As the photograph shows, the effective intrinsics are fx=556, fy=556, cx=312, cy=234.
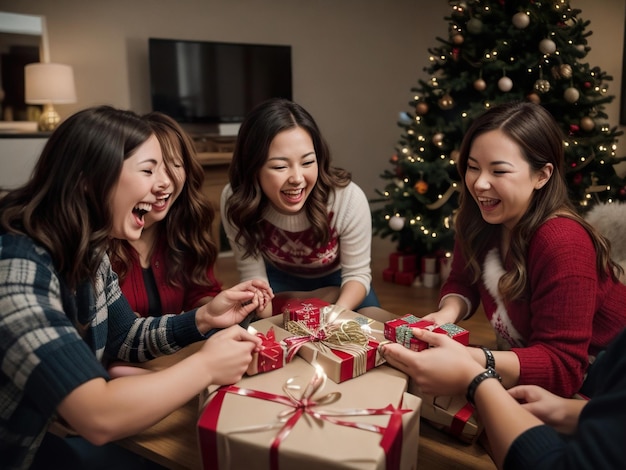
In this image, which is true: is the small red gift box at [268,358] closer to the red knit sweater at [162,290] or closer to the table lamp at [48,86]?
the red knit sweater at [162,290]

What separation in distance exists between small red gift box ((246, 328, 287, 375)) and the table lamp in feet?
12.7

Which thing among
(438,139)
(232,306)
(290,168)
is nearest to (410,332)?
(232,306)

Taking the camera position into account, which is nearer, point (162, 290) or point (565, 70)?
point (162, 290)

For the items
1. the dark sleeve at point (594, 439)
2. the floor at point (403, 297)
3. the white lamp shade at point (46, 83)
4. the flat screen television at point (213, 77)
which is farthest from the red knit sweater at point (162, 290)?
the flat screen television at point (213, 77)

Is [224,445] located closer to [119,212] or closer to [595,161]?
[119,212]

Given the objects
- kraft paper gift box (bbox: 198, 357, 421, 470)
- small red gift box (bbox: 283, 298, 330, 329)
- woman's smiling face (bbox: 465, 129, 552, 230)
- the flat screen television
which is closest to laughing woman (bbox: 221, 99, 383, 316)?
small red gift box (bbox: 283, 298, 330, 329)

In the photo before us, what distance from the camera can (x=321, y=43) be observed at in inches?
226

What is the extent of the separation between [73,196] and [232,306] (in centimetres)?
53

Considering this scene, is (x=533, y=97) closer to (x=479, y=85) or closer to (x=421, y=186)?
(x=479, y=85)

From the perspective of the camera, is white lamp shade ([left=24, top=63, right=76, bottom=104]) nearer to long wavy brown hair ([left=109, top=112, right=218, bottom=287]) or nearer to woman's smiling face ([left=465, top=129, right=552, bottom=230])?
long wavy brown hair ([left=109, top=112, right=218, bottom=287])

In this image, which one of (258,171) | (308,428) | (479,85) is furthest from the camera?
(479,85)

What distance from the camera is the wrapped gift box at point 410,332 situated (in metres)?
1.20

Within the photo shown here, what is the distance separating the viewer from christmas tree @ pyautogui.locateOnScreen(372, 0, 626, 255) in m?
3.39

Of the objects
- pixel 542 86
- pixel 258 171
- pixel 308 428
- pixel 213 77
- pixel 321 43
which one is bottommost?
pixel 308 428
